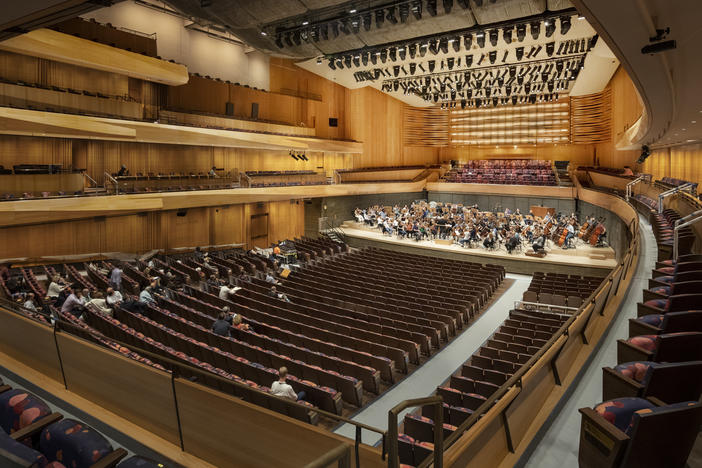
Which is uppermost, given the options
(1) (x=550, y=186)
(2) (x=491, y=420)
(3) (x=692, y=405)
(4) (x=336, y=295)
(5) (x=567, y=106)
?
(5) (x=567, y=106)

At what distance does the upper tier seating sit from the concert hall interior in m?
0.24

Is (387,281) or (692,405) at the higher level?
(692,405)

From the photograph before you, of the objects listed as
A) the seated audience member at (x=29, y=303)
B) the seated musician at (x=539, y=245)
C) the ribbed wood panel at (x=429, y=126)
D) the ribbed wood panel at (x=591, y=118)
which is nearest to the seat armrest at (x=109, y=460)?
the seated audience member at (x=29, y=303)

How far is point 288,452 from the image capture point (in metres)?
2.39

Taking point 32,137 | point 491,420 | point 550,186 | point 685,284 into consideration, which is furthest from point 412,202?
point 491,420

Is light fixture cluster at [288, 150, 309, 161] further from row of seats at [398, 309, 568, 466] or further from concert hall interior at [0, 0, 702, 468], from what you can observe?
row of seats at [398, 309, 568, 466]

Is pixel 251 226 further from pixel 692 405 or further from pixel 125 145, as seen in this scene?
pixel 692 405

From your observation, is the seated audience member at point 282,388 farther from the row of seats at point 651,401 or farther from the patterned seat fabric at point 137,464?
the row of seats at point 651,401

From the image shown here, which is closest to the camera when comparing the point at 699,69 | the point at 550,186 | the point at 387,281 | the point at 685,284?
the point at 685,284

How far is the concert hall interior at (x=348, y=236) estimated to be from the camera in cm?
251

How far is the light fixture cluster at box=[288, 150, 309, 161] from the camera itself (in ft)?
63.7

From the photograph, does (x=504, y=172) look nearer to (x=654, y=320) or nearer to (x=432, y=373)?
(x=432, y=373)

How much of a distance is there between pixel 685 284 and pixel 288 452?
349cm

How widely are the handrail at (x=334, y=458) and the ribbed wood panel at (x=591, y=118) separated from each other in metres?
23.6
